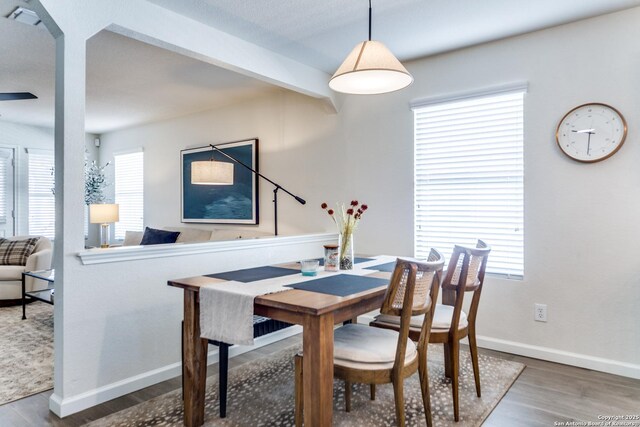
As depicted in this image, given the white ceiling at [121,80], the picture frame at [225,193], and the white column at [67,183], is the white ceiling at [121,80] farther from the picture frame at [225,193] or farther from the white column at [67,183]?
the white column at [67,183]

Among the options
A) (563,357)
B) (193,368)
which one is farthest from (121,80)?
(563,357)

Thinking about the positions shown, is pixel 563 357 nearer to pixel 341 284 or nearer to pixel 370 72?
pixel 341 284

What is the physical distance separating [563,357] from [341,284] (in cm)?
197

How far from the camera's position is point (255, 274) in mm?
2305

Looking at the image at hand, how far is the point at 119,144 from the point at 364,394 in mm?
5984

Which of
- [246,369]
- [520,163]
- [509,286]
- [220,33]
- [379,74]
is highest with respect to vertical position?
[220,33]

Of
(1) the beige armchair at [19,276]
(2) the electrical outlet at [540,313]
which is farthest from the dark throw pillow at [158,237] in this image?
(2) the electrical outlet at [540,313]

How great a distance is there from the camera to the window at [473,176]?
3.11m

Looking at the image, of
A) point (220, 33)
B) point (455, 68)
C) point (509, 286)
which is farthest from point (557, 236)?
point (220, 33)

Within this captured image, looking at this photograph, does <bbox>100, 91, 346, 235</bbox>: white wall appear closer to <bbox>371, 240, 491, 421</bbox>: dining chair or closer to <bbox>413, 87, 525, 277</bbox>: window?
<bbox>413, 87, 525, 277</bbox>: window

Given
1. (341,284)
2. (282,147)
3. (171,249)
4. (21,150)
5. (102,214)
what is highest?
(21,150)

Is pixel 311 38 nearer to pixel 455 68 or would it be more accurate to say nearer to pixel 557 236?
pixel 455 68

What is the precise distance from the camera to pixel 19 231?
243 inches

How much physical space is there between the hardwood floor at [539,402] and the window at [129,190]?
4259 millimetres
